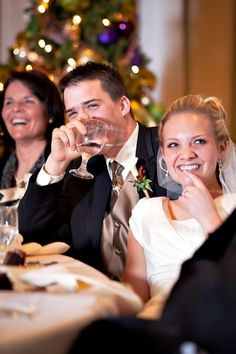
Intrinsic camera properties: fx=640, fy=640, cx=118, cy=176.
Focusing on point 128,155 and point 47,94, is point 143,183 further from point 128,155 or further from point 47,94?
point 47,94

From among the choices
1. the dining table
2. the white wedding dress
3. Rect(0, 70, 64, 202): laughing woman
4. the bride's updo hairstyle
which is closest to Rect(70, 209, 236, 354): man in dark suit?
the dining table

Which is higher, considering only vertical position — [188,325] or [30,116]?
[30,116]

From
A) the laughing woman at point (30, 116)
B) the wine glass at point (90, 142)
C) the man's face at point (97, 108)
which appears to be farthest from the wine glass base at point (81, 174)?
the laughing woman at point (30, 116)

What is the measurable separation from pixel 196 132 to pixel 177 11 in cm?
363

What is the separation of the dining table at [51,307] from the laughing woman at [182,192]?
1.84 feet

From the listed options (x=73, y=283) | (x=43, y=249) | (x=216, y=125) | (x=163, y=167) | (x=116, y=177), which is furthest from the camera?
(x=116, y=177)

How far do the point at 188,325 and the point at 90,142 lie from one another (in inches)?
48.8

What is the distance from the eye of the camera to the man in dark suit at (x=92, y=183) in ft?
7.63

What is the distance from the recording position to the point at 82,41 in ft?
14.2

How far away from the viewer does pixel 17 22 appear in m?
5.35

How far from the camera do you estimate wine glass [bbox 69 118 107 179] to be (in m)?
2.27

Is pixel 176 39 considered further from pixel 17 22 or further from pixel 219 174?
pixel 219 174

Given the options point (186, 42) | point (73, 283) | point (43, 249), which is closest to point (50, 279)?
point (73, 283)

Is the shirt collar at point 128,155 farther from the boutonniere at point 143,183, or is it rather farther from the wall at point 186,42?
the wall at point 186,42
